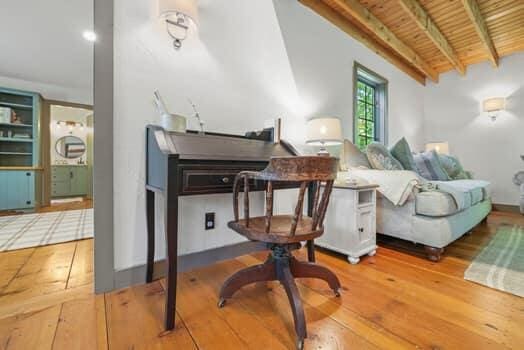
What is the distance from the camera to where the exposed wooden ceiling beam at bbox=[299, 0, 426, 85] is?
2557 mm

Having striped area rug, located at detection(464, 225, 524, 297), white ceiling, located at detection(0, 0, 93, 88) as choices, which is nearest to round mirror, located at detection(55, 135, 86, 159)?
white ceiling, located at detection(0, 0, 93, 88)

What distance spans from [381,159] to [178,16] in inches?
76.7

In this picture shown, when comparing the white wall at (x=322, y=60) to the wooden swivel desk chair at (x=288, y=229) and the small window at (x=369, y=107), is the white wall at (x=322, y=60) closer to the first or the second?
the small window at (x=369, y=107)

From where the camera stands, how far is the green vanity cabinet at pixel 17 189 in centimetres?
346

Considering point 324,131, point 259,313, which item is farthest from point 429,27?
point 259,313

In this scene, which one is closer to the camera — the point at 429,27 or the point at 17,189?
the point at 429,27

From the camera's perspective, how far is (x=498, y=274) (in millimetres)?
1448

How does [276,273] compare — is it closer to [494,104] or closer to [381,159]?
[381,159]

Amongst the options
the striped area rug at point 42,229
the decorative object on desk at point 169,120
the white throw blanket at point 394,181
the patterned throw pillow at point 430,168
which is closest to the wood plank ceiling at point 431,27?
the patterned throw pillow at point 430,168

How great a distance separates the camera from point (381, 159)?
2.08m

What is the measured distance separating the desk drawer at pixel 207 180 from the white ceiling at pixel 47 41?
2258 mm

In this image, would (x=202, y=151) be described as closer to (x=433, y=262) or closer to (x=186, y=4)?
(x=186, y=4)

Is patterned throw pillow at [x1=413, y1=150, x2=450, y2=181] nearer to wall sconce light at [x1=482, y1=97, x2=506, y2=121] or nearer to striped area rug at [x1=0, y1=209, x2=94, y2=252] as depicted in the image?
wall sconce light at [x1=482, y1=97, x2=506, y2=121]

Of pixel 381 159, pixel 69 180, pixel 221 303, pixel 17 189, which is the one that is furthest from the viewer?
pixel 69 180
